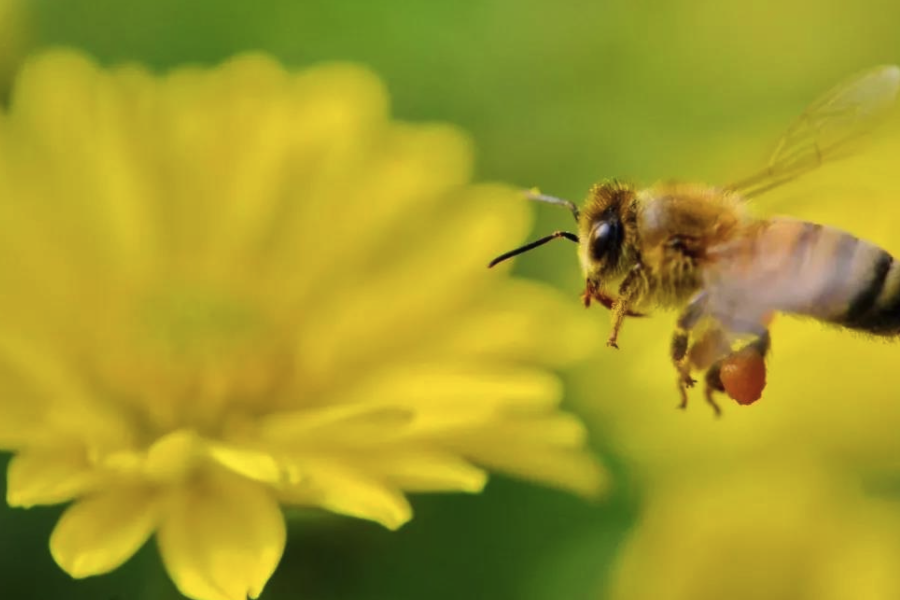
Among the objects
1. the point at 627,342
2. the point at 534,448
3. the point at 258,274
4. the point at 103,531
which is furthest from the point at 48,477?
the point at 627,342

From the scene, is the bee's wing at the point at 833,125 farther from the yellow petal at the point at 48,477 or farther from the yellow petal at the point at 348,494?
the yellow petal at the point at 48,477

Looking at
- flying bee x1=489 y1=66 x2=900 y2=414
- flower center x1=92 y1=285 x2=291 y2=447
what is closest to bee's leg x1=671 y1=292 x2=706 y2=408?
flying bee x1=489 y1=66 x2=900 y2=414

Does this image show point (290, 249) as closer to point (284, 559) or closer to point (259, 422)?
point (259, 422)

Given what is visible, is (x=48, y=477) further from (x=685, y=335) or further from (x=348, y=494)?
(x=685, y=335)

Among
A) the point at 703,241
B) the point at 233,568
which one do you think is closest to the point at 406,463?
the point at 233,568

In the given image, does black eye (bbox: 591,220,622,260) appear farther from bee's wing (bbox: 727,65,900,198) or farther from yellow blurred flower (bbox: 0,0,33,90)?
yellow blurred flower (bbox: 0,0,33,90)

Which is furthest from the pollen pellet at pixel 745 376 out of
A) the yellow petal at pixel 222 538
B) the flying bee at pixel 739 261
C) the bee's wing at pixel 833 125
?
the yellow petal at pixel 222 538
